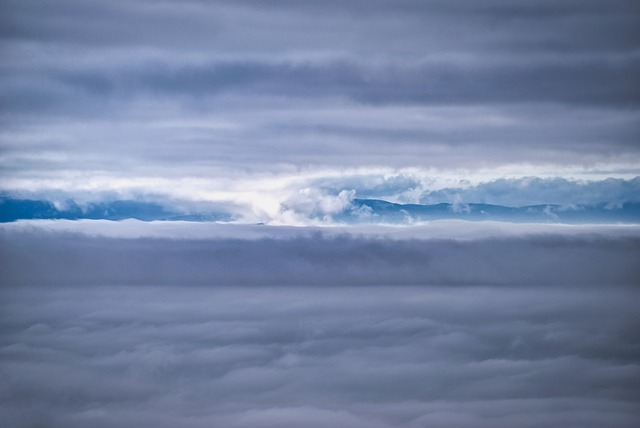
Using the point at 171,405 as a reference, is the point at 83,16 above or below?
above

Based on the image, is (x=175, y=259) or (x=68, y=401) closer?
(x=68, y=401)

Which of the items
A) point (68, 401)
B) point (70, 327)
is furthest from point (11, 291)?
point (68, 401)

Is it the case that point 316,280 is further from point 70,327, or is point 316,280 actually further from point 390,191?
point 70,327

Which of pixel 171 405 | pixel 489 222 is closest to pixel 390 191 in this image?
pixel 489 222

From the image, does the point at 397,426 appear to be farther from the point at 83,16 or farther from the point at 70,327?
the point at 83,16

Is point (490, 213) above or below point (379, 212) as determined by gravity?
below

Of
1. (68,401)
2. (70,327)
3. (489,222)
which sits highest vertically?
(489,222)
